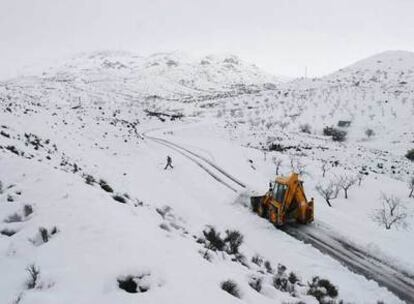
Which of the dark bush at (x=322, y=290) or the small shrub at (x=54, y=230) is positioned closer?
the small shrub at (x=54, y=230)

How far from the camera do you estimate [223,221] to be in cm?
1647

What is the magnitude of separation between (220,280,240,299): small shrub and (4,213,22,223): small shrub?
554 centimetres

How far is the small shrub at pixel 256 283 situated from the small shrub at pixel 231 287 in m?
1.03

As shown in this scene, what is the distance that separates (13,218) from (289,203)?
10.7 m

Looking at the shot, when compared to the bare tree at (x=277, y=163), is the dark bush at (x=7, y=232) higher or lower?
higher

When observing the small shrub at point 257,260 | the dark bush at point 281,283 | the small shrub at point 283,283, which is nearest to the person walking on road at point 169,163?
the small shrub at point 257,260

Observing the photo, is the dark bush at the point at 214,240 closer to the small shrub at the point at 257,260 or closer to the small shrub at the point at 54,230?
the small shrub at the point at 257,260

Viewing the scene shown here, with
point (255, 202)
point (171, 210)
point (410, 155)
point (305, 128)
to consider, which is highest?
point (171, 210)

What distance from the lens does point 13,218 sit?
889 centimetres

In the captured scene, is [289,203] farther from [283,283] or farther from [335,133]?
[335,133]

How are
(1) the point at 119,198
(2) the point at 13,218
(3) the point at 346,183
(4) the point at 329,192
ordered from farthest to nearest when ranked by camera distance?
(3) the point at 346,183, (4) the point at 329,192, (1) the point at 119,198, (2) the point at 13,218

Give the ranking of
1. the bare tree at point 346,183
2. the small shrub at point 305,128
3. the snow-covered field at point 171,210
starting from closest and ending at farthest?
the snow-covered field at point 171,210, the bare tree at point 346,183, the small shrub at point 305,128

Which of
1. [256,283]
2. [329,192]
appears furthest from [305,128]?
[256,283]

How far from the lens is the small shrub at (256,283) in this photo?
837 cm
